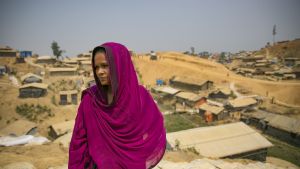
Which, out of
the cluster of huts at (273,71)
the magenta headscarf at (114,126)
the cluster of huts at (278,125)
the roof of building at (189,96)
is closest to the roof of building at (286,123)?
the cluster of huts at (278,125)

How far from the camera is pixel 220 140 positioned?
12.7 m

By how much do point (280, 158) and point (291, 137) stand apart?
470 cm

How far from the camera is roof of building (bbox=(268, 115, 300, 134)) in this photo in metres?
19.4

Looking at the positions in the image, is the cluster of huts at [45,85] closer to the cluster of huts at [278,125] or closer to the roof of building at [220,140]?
the roof of building at [220,140]

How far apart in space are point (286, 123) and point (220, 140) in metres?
11.7

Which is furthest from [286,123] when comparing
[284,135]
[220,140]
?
[220,140]

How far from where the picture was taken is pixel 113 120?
1759mm

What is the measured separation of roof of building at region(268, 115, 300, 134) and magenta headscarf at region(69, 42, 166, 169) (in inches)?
849

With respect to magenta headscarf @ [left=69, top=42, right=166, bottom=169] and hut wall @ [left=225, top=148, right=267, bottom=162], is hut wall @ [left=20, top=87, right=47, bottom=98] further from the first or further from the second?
magenta headscarf @ [left=69, top=42, right=166, bottom=169]

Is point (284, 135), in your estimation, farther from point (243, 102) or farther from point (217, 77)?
point (217, 77)

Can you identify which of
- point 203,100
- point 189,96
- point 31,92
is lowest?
point 203,100

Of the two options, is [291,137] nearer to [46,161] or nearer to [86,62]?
[46,161]

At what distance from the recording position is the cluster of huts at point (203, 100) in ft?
82.0

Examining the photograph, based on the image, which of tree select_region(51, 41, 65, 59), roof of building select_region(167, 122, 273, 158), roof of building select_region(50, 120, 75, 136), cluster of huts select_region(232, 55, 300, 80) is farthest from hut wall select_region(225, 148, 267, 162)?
tree select_region(51, 41, 65, 59)
